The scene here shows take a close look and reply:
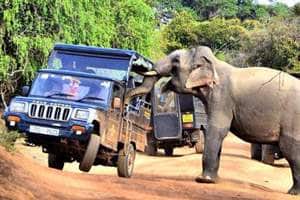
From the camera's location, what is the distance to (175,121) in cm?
2584

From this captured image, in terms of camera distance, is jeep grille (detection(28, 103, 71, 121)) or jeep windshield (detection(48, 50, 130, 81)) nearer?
jeep grille (detection(28, 103, 71, 121))

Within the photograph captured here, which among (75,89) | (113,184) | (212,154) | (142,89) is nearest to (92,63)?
→ (142,89)

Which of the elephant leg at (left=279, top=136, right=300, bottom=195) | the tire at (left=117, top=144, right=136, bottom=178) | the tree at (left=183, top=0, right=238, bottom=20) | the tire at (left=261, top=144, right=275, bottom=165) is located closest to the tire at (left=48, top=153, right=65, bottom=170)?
the tire at (left=117, top=144, right=136, bottom=178)

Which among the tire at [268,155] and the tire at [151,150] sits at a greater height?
the tire at [268,155]

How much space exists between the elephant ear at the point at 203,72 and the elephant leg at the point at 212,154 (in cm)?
111

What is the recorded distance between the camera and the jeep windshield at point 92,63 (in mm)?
16297

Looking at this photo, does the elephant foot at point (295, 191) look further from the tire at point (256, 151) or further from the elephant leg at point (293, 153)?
the tire at point (256, 151)

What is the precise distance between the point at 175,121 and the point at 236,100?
8.97 metres

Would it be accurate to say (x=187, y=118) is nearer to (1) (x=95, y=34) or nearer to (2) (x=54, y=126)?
(1) (x=95, y=34)

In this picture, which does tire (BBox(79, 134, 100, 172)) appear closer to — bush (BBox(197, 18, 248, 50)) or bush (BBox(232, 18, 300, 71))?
bush (BBox(232, 18, 300, 71))

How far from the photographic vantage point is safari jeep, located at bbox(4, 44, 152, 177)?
1433cm

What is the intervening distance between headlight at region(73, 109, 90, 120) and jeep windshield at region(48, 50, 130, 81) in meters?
2.00

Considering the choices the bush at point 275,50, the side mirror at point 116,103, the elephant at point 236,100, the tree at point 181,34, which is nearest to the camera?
the side mirror at point 116,103

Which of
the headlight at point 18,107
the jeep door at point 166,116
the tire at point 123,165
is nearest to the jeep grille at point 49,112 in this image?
the headlight at point 18,107
